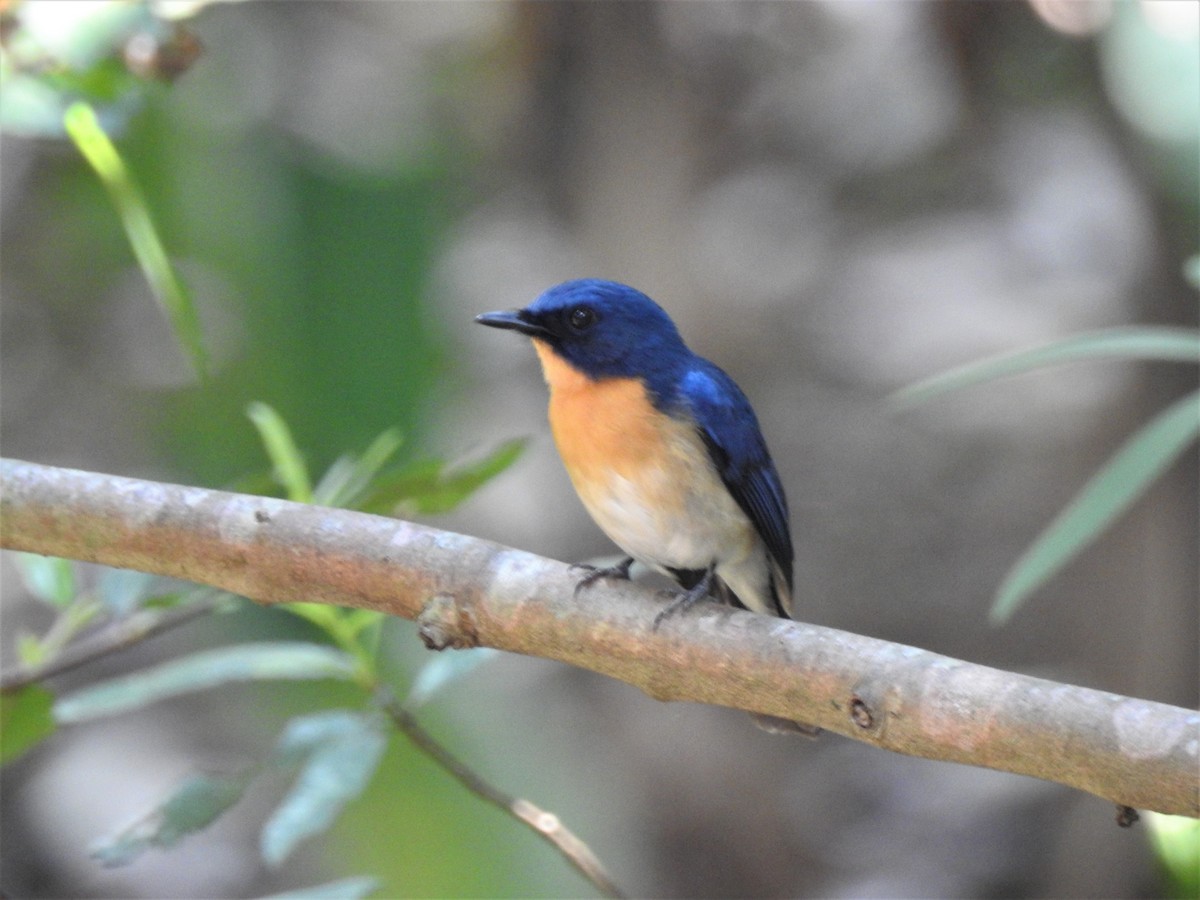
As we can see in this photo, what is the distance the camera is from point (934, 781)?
5840mm

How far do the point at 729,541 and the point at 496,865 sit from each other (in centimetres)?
124

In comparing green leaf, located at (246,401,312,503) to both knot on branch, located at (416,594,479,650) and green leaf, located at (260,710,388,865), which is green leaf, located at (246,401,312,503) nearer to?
green leaf, located at (260,710,388,865)

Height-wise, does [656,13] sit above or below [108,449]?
above

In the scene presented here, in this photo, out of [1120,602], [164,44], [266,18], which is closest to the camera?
[164,44]

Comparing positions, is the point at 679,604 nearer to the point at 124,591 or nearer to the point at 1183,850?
the point at 124,591

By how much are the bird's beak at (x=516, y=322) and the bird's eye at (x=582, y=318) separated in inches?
2.5

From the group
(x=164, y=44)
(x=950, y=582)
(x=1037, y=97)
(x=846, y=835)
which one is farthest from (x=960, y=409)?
(x=164, y=44)

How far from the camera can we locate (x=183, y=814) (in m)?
2.39

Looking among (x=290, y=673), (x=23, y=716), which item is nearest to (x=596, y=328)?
(x=290, y=673)

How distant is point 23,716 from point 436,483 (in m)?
0.87

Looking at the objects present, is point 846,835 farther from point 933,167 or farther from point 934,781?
point 933,167

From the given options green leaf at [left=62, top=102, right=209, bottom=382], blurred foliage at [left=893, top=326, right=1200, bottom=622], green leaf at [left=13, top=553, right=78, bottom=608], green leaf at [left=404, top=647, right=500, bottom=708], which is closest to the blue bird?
green leaf at [left=404, top=647, right=500, bottom=708]

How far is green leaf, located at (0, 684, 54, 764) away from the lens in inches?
98.3

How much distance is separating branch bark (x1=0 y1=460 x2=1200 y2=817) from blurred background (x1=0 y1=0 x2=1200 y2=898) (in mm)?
1639
